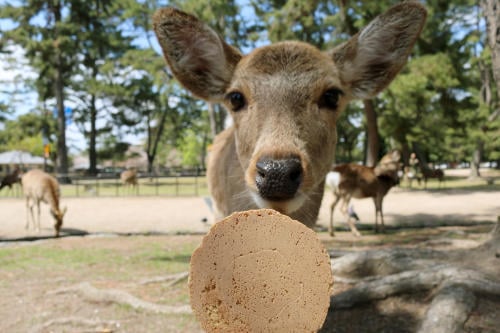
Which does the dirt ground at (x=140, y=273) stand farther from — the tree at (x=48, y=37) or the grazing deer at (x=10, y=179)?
the tree at (x=48, y=37)

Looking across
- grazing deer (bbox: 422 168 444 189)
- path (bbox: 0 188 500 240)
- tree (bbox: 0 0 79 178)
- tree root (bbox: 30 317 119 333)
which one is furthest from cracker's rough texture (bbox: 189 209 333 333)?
tree (bbox: 0 0 79 178)

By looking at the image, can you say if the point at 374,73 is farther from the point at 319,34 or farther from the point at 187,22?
the point at 319,34

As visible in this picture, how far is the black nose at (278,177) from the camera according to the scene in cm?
182

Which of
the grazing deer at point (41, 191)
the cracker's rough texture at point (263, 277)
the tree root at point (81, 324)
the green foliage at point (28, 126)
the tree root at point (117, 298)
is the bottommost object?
the tree root at point (81, 324)

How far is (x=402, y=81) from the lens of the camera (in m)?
18.6

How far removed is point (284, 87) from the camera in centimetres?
264

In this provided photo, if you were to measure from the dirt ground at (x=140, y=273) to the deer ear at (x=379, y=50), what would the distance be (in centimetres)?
238

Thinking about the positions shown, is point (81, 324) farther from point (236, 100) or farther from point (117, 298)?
point (236, 100)

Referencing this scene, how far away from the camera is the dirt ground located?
435 centimetres

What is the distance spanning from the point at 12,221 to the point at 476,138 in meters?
25.4

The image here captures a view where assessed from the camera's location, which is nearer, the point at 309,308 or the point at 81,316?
the point at 309,308

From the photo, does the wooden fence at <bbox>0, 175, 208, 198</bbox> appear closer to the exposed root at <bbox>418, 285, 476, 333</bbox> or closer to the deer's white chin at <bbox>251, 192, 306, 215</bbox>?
the exposed root at <bbox>418, 285, 476, 333</bbox>

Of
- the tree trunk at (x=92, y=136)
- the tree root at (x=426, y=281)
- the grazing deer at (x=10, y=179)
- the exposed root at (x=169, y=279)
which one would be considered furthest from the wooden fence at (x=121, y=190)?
the tree root at (x=426, y=281)

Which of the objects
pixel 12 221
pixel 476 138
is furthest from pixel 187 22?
pixel 476 138
